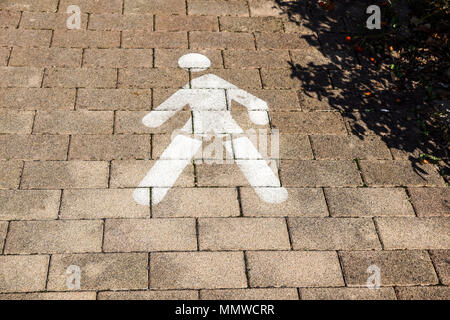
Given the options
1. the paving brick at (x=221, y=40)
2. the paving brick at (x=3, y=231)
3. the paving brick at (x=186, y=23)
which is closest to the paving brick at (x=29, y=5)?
the paving brick at (x=186, y=23)

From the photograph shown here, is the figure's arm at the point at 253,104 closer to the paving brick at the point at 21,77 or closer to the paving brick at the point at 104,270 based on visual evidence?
the paving brick at the point at 104,270

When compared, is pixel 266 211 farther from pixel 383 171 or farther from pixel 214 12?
pixel 214 12

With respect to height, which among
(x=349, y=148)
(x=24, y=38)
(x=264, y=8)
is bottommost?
(x=349, y=148)

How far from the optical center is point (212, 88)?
5.25 m

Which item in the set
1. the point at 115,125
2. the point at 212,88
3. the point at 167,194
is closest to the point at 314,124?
the point at 212,88

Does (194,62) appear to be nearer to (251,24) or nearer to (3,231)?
(251,24)

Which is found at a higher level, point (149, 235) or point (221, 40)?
point (221, 40)

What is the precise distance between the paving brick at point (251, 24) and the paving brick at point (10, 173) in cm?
333

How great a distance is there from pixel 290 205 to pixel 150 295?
1.62 m

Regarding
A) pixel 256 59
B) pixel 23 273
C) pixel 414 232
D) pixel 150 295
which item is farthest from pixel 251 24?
pixel 23 273

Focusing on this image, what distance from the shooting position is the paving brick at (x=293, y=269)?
381 centimetres

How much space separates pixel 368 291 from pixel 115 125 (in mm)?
3137

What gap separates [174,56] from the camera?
220 inches

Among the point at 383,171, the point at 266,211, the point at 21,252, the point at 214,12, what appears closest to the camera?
the point at 21,252
